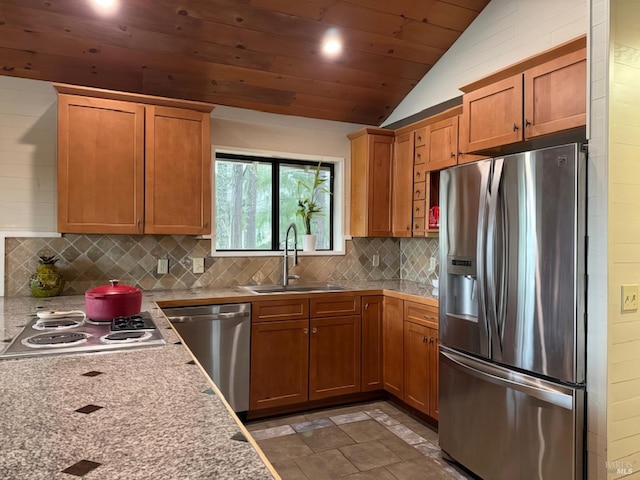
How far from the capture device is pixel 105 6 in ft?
9.04

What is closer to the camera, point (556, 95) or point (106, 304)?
point (106, 304)

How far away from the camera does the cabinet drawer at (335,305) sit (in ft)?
11.1

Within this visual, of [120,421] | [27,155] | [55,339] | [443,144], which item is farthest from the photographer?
[443,144]

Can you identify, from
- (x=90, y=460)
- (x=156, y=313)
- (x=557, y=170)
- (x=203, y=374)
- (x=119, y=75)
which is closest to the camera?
(x=90, y=460)

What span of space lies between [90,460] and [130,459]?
7 cm

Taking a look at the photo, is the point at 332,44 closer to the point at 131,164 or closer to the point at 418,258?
the point at 131,164

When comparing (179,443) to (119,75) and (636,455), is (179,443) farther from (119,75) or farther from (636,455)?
(119,75)

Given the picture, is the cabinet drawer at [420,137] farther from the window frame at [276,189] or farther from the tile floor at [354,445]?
the tile floor at [354,445]

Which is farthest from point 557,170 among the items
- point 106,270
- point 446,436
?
point 106,270

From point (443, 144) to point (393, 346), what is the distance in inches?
63.6

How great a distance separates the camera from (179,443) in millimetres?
890

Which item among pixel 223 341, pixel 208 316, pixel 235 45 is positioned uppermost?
pixel 235 45

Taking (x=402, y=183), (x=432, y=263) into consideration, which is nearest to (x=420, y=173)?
(x=402, y=183)

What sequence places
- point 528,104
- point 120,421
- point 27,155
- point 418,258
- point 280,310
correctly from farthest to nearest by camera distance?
point 418,258
point 280,310
point 27,155
point 528,104
point 120,421
